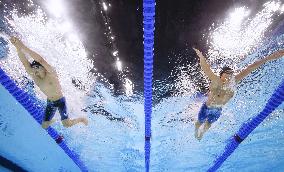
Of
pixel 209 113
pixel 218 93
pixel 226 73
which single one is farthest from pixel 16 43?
pixel 209 113

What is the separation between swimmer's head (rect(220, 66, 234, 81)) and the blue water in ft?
4.06

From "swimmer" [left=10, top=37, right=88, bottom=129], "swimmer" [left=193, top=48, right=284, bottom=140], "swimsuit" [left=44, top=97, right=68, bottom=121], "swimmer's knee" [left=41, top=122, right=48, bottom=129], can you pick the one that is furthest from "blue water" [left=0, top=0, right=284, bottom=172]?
"swimmer's knee" [left=41, top=122, right=48, bottom=129]

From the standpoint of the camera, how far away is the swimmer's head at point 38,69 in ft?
17.3

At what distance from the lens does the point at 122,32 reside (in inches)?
219

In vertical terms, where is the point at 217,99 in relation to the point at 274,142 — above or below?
below

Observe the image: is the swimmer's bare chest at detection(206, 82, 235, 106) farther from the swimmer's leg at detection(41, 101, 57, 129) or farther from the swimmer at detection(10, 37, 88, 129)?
the swimmer's leg at detection(41, 101, 57, 129)

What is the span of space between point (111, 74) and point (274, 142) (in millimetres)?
8853

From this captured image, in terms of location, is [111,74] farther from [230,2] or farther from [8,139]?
[8,139]

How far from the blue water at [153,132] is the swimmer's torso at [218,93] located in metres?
1.28

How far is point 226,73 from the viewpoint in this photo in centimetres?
539

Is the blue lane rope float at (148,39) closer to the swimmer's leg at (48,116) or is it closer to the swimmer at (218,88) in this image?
the swimmer at (218,88)

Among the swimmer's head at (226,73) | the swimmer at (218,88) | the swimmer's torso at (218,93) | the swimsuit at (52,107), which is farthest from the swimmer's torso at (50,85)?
the swimmer's head at (226,73)

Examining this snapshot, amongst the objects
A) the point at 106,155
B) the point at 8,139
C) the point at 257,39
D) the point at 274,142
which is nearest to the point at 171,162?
the point at 106,155

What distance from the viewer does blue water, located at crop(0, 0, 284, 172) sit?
7.82 meters
